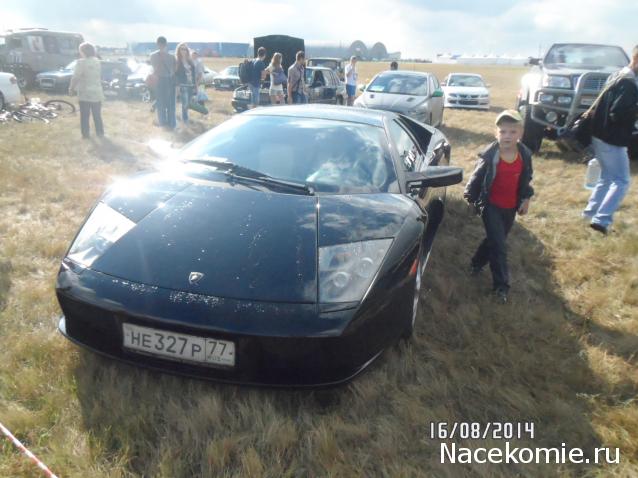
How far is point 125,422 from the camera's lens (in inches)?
71.9

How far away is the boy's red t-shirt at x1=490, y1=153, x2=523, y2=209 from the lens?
3.07m

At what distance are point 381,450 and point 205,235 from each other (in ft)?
3.83

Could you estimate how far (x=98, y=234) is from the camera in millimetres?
2141

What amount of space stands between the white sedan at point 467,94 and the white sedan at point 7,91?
11574 mm

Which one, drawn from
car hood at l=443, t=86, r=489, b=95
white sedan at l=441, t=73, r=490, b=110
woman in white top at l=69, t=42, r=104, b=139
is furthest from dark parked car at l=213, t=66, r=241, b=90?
woman in white top at l=69, t=42, r=104, b=139

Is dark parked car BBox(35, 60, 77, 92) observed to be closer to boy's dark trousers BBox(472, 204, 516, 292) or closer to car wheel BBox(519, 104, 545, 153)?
car wheel BBox(519, 104, 545, 153)

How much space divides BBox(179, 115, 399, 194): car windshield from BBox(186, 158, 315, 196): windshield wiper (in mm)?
47

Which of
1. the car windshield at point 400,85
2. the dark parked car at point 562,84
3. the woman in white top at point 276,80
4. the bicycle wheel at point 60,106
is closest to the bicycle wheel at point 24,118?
the bicycle wheel at point 60,106

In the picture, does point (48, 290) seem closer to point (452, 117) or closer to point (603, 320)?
point (603, 320)

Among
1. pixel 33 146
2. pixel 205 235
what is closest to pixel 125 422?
pixel 205 235

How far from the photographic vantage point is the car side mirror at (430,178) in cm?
273

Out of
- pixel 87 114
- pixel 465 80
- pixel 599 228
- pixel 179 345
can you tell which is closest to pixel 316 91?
pixel 465 80

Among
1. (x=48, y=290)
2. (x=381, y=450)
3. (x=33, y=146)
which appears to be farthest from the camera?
(x=33, y=146)

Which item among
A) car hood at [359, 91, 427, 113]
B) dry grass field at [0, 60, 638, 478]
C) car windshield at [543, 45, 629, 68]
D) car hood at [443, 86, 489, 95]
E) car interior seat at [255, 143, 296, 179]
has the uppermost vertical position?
car windshield at [543, 45, 629, 68]
